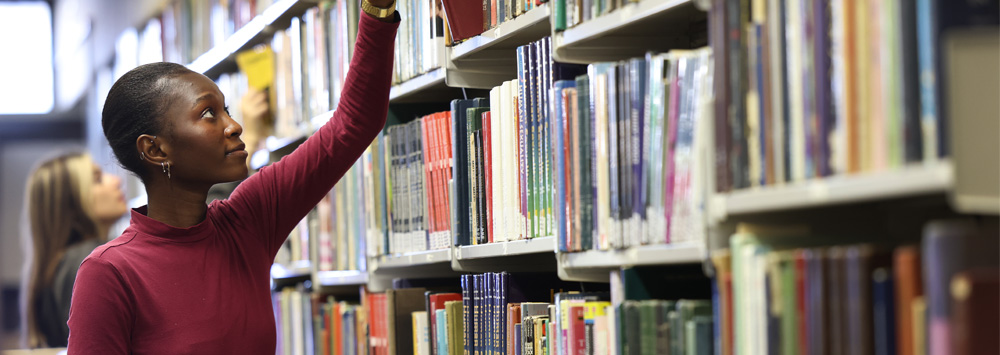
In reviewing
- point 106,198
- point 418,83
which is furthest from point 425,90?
point 106,198

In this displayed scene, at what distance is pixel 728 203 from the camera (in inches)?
45.9

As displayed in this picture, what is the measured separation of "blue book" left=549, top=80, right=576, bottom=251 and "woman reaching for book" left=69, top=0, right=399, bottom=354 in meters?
0.34

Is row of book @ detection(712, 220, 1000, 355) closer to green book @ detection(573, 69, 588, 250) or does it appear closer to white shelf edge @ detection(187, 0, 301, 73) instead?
green book @ detection(573, 69, 588, 250)

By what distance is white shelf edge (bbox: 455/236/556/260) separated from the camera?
170cm

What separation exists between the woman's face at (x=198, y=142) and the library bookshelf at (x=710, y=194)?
18.7 inches

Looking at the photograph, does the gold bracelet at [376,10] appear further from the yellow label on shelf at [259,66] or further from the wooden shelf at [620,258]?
the yellow label on shelf at [259,66]

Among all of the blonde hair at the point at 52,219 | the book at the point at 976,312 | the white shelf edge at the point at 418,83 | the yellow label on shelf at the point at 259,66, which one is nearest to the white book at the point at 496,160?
the white shelf edge at the point at 418,83

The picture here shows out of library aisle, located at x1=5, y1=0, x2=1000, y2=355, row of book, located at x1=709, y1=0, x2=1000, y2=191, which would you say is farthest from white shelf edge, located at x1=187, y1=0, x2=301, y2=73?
Result: row of book, located at x1=709, y1=0, x2=1000, y2=191

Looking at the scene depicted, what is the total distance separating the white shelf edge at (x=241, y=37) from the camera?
9.61 ft

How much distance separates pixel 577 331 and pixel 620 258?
17 cm

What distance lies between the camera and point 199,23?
3934 mm

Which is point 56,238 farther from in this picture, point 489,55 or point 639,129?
point 639,129

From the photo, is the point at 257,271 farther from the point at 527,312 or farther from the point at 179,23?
the point at 179,23

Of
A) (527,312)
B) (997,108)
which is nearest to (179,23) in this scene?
(527,312)
